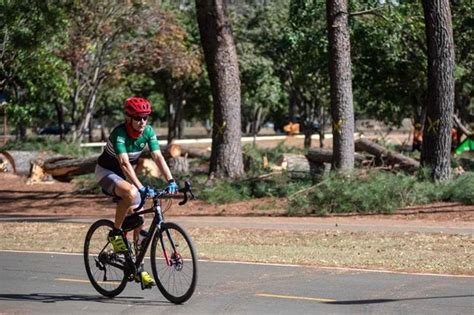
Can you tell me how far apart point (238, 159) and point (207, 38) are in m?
2.93

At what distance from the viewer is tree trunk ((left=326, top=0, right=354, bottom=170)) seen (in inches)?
810

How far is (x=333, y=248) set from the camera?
13789mm

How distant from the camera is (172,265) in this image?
8797 mm

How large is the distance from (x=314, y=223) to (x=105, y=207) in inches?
224

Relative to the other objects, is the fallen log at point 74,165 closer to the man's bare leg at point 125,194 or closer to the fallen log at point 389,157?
the fallen log at point 389,157

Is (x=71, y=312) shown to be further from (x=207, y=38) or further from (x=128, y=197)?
(x=207, y=38)

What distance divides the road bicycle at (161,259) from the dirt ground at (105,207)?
889 centimetres

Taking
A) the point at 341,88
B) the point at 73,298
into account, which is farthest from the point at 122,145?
the point at 341,88

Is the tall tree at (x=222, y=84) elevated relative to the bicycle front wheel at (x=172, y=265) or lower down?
elevated

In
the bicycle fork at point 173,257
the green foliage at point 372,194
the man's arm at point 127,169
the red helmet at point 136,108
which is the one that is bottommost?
the green foliage at point 372,194

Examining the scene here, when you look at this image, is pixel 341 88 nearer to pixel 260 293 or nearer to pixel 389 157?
pixel 389 157

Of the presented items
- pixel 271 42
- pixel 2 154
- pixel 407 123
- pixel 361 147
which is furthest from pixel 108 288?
pixel 407 123

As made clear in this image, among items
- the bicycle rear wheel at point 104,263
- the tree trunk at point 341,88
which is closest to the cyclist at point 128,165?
the bicycle rear wheel at point 104,263

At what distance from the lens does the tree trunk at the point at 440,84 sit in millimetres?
19766
